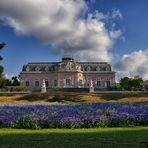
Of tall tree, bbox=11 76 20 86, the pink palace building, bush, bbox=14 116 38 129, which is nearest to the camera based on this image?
bush, bbox=14 116 38 129

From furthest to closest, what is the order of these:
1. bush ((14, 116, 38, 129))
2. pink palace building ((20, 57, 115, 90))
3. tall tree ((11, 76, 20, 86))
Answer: pink palace building ((20, 57, 115, 90)), tall tree ((11, 76, 20, 86)), bush ((14, 116, 38, 129))

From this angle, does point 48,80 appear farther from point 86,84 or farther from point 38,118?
point 38,118

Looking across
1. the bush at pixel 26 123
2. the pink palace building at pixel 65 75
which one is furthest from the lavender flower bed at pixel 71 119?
the pink palace building at pixel 65 75

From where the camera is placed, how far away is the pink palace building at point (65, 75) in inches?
3807

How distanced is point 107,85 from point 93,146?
90311 mm

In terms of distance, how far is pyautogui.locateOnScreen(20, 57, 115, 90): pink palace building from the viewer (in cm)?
9669

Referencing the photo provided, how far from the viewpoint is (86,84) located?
9838 cm

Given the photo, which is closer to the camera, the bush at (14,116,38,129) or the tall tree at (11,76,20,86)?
the bush at (14,116,38,129)

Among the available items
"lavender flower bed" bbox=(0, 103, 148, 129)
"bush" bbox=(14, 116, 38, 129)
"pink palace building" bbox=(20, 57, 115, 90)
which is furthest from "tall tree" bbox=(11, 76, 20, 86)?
"bush" bbox=(14, 116, 38, 129)

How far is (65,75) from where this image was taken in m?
97.3

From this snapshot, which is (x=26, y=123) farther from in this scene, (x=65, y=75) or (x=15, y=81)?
(x=15, y=81)

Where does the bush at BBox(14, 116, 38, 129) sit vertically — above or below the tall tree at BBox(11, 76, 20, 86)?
below

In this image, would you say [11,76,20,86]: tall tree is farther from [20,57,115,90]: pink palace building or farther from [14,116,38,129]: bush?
[14,116,38,129]: bush

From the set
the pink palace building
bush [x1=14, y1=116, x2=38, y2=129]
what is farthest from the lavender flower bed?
the pink palace building
